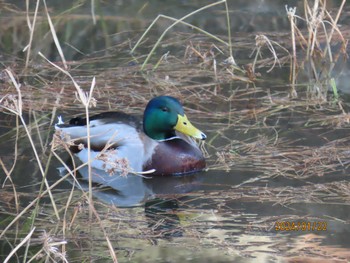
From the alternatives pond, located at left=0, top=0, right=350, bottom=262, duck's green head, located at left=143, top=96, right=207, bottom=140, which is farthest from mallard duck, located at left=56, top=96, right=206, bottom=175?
pond, located at left=0, top=0, right=350, bottom=262

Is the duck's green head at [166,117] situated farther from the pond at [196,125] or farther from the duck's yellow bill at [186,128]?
the pond at [196,125]

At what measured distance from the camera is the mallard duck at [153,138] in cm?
724

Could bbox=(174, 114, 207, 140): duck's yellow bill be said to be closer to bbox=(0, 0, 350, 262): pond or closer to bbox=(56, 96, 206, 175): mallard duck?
bbox=(56, 96, 206, 175): mallard duck

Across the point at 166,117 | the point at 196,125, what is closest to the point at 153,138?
the point at 166,117

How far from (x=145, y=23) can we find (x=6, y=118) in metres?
2.99

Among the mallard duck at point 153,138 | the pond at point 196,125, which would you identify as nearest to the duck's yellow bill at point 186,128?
the mallard duck at point 153,138

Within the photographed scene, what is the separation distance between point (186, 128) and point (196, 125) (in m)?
0.74

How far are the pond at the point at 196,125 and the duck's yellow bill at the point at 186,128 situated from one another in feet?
0.79

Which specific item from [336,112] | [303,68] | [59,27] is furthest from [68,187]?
[59,27]

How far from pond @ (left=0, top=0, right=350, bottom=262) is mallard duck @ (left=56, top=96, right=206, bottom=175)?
11cm

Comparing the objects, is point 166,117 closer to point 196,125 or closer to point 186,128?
point 186,128

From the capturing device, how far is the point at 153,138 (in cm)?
748

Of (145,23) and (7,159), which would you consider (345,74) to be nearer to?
(145,23)

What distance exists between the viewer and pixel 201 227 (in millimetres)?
5973
